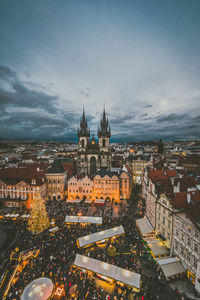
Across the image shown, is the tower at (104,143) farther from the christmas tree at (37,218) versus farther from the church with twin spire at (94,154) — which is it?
the christmas tree at (37,218)

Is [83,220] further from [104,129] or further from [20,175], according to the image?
[104,129]

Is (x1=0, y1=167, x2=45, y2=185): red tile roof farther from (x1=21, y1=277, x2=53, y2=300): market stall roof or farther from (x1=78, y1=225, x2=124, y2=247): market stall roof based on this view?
(x1=21, y1=277, x2=53, y2=300): market stall roof

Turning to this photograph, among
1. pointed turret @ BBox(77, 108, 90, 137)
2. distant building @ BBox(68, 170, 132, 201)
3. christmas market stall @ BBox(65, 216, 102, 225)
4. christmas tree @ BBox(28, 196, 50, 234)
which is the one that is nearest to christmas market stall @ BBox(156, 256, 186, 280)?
christmas market stall @ BBox(65, 216, 102, 225)

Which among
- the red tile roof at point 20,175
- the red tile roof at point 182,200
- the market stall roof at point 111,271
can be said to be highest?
the red tile roof at point 182,200

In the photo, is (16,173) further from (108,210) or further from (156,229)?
(156,229)

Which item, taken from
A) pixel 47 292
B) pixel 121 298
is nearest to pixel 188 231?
pixel 121 298

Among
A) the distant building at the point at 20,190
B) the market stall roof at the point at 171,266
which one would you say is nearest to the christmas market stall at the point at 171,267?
the market stall roof at the point at 171,266
